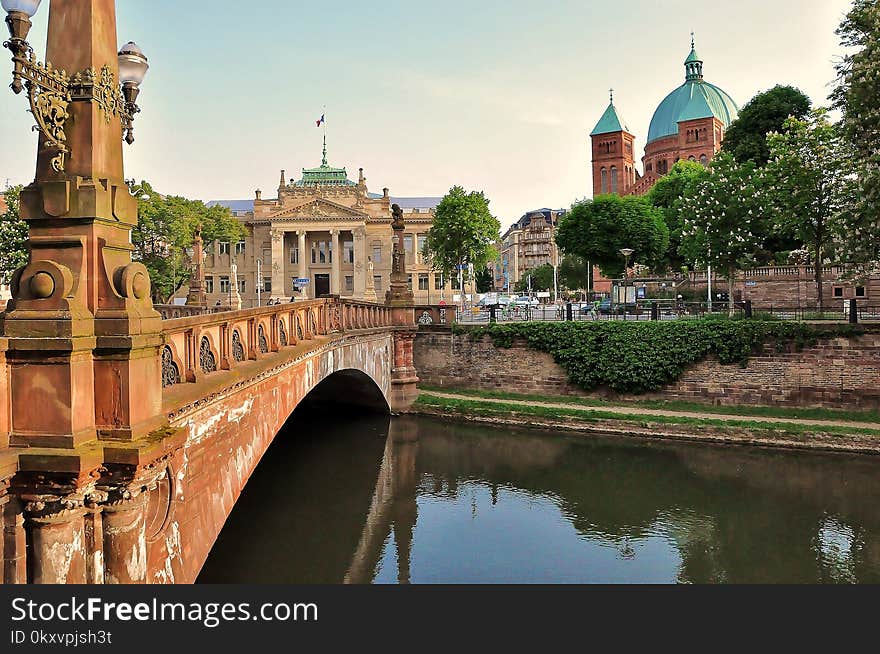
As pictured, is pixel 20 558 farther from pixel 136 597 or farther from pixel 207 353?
pixel 207 353

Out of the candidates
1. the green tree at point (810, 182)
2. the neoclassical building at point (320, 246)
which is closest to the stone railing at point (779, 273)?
the green tree at point (810, 182)

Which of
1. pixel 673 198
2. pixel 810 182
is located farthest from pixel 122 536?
pixel 673 198

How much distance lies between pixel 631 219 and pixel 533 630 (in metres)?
53.1

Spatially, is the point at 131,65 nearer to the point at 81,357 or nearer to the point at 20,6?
the point at 20,6

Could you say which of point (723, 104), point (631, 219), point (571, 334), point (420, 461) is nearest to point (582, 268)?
point (723, 104)

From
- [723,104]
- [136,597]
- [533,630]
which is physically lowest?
[533,630]

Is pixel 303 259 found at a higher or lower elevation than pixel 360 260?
higher

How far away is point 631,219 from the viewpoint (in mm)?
57875

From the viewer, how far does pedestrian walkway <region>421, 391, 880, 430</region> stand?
A: 2656 centimetres

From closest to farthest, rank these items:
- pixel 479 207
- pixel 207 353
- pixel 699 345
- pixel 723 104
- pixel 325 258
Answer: pixel 207 353 → pixel 699 345 → pixel 479 207 → pixel 325 258 → pixel 723 104

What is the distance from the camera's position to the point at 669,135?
11194 cm

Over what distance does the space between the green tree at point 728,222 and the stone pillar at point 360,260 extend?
158ft

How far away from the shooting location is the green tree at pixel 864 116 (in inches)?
1009

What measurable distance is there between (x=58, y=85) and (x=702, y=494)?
64.1 ft
